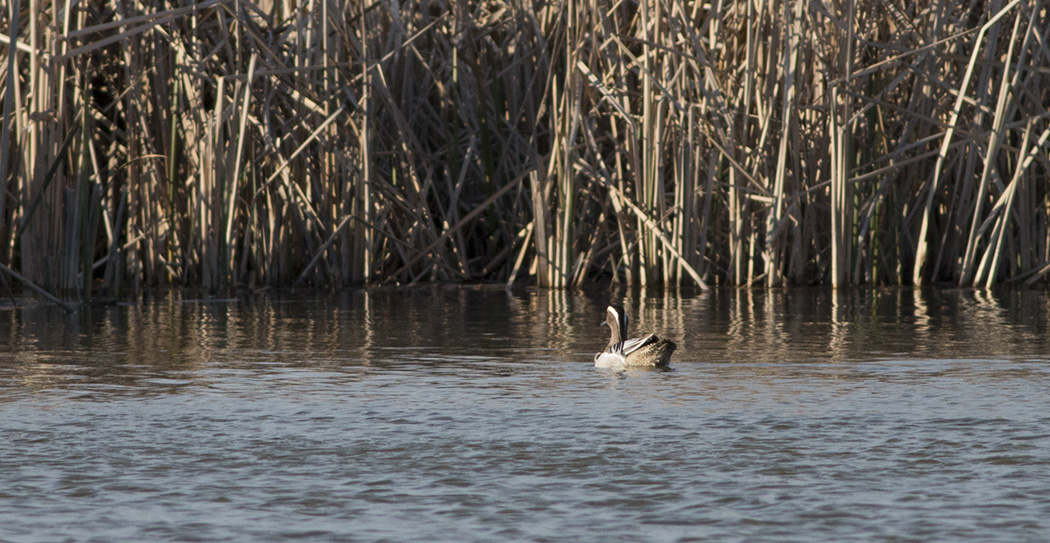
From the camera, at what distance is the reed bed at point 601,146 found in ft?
37.1

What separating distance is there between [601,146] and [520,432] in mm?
7446

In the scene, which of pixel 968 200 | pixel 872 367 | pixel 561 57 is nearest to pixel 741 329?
pixel 872 367

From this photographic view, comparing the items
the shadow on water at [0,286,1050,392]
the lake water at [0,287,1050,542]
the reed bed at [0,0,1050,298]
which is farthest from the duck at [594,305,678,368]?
the reed bed at [0,0,1050,298]

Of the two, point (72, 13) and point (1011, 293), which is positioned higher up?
point (72, 13)

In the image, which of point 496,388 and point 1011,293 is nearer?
point 496,388

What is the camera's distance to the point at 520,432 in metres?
5.29

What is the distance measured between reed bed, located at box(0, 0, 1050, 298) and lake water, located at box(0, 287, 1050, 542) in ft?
7.36

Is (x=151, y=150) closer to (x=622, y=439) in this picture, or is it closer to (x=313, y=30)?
(x=313, y=30)

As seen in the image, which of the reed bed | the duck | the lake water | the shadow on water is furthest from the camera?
the reed bed

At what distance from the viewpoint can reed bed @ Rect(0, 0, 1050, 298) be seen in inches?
445

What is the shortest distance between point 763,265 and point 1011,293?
6.16 ft

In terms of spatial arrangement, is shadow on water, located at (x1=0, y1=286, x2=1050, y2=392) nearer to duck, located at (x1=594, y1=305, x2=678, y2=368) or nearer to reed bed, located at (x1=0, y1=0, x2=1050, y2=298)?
duck, located at (x1=594, y1=305, x2=678, y2=368)

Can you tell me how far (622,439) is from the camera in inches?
203

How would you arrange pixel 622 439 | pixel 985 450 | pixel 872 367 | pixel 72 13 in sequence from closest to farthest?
pixel 985 450 < pixel 622 439 < pixel 872 367 < pixel 72 13
